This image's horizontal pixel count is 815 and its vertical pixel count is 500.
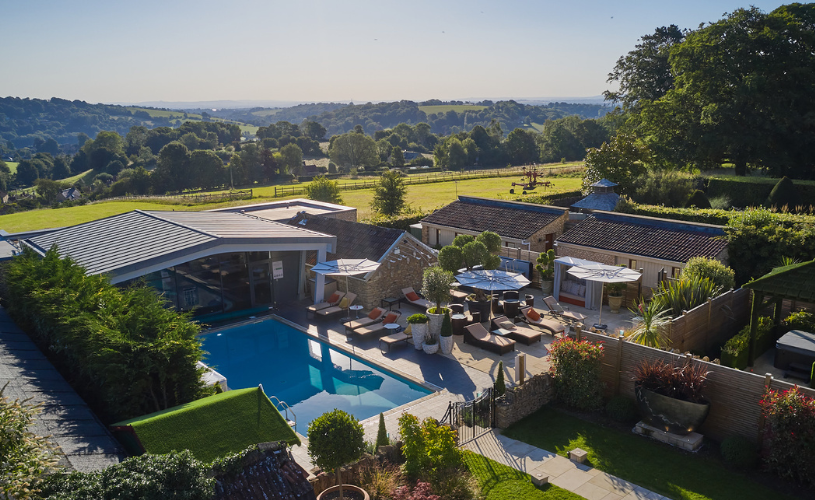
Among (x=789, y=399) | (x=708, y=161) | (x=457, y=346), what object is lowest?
(x=457, y=346)

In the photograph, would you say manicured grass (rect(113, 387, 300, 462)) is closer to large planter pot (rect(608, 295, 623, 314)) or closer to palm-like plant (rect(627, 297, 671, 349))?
palm-like plant (rect(627, 297, 671, 349))

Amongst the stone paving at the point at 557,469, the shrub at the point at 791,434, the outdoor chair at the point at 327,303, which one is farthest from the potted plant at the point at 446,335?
the shrub at the point at 791,434

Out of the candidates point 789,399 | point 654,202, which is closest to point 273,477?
point 789,399

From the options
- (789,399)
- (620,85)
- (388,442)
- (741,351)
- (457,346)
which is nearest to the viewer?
(789,399)

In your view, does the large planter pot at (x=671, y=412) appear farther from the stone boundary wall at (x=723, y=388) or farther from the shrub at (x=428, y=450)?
the shrub at (x=428, y=450)

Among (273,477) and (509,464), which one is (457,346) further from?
(273,477)

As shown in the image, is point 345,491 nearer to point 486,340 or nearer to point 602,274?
point 486,340
